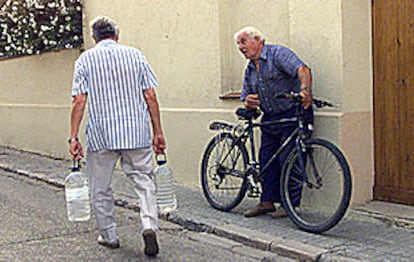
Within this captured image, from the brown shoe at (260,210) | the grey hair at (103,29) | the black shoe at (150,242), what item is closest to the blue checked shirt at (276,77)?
the brown shoe at (260,210)

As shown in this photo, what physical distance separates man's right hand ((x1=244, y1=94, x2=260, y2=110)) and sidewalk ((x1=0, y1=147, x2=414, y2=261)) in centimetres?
113

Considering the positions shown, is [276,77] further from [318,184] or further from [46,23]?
[46,23]

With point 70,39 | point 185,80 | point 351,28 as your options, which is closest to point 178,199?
point 185,80

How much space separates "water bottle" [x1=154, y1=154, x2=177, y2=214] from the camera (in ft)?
20.2

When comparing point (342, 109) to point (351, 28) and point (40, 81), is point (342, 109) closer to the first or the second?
point (351, 28)

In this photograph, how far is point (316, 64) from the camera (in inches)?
270

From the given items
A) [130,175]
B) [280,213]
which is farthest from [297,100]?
[130,175]

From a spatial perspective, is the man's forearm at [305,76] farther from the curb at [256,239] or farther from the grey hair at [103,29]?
the grey hair at [103,29]

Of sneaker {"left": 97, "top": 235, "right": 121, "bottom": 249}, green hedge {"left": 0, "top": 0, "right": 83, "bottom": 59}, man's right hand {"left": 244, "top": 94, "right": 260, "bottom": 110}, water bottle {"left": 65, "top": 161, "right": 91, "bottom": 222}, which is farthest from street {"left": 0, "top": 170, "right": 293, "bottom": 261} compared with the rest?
green hedge {"left": 0, "top": 0, "right": 83, "bottom": 59}

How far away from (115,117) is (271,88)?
1745 millimetres

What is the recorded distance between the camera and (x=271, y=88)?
668cm

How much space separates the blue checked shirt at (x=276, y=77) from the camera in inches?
257

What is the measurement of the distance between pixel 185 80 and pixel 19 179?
3384 mm

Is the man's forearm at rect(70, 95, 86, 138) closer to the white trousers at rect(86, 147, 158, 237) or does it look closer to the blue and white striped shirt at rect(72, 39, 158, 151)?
the blue and white striped shirt at rect(72, 39, 158, 151)
